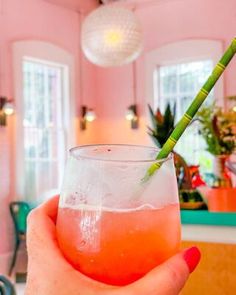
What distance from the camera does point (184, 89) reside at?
6.93 meters

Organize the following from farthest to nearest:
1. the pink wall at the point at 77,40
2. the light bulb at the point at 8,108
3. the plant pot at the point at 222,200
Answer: the pink wall at the point at 77,40 → the light bulb at the point at 8,108 → the plant pot at the point at 222,200

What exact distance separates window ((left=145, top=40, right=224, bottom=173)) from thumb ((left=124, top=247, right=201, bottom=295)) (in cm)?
594

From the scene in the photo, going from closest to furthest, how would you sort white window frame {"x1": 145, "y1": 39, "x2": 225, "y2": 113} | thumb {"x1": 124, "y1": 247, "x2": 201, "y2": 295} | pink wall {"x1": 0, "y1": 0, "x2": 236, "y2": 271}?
1. thumb {"x1": 124, "y1": 247, "x2": 201, "y2": 295}
2. pink wall {"x1": 0, "y1": 0, "x2": 236, "y2": 271}
3. white window frame {"x1": 145, "y1": 39, "x2": 225, "y2": 113}

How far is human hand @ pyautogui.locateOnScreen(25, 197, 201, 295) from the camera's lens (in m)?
0.52

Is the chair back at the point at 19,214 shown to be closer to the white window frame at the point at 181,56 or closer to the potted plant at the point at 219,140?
the white window frame at the point at 181,56

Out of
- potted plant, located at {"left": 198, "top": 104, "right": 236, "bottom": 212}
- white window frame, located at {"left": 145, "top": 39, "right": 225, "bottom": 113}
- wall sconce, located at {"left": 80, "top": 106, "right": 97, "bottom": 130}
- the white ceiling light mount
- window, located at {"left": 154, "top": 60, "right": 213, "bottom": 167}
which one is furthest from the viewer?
wall sconce, located at {"left": 80, "top": 106, "right": 97, "bottom": 130}

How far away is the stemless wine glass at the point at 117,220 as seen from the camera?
59 centimetres

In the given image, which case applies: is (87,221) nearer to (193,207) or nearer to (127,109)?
(193,207)

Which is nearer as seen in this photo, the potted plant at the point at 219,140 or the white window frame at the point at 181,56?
the potted plant at the point at 219,140

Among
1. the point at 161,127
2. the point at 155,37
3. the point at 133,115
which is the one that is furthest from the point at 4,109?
the point at 161,127

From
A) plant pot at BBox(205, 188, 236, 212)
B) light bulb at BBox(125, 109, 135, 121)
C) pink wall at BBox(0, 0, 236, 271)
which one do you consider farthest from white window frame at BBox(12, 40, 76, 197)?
plant pot at BBox(205, 188, 236, 212)

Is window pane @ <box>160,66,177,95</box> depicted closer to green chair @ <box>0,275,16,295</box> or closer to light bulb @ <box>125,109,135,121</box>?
light bulb @ <box>125,109,135,121</box>

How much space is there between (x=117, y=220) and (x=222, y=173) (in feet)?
6.48

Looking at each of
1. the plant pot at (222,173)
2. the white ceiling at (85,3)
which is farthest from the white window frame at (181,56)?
the plant pot at (222,173)
